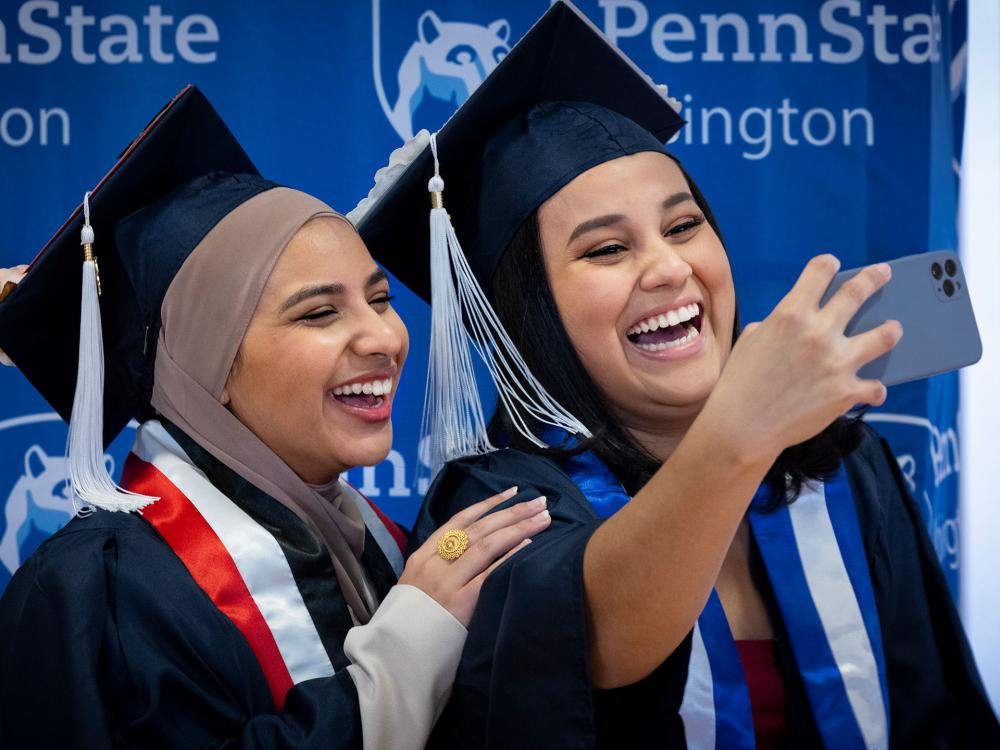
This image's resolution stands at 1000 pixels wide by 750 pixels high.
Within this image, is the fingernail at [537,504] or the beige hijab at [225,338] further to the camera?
the beige hijab at [225,338]

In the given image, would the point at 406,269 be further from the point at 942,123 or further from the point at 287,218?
the point at 942,123

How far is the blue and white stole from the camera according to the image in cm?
163

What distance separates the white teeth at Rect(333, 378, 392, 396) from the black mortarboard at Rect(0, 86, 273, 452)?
323 mm

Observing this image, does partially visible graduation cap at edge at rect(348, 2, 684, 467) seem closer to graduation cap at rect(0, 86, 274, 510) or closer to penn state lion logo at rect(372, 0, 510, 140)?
graduation cap at rect(0, 86, 274, 510)

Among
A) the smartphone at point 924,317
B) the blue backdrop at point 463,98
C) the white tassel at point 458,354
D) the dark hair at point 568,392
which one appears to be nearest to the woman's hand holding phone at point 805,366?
the smartphone at point 924,317

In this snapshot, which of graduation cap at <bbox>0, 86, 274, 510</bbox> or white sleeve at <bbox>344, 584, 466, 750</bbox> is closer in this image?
white sleeve at <bbox>344, 584, 466, 750</bbox>

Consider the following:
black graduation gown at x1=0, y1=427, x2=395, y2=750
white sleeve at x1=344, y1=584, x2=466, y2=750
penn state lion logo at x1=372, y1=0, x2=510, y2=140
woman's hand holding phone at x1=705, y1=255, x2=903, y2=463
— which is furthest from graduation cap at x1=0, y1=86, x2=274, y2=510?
woman's hand holding phone at x1=705, y1=255, x2=903, y2=463

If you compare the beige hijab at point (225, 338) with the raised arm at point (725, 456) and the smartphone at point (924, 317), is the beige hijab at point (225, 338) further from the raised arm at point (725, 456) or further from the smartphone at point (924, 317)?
the smartphone at point (924, 317)

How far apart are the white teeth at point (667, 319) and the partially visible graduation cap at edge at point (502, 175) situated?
0.56 ft

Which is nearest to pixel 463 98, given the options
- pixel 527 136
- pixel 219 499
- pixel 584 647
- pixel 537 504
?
pixel 527 136

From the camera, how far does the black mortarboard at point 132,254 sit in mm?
1927

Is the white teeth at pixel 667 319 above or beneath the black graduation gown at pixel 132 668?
above

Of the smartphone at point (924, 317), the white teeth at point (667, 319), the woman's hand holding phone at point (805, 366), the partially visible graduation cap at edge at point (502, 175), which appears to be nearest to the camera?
the woman's hand holding phone at point (805, 366)

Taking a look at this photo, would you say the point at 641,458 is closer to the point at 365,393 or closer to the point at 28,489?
the point at 365,393
